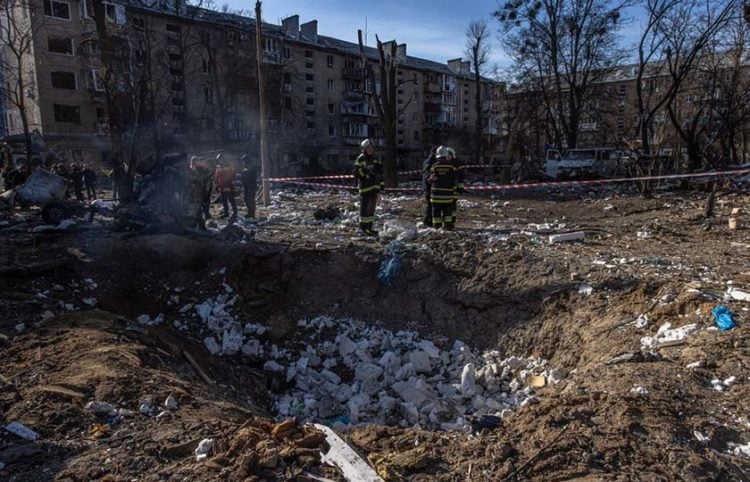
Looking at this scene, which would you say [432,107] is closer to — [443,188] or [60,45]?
[60,45]

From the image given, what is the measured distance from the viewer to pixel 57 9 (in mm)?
30250

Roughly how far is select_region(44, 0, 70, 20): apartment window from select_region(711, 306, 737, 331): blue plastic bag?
36.4 metres

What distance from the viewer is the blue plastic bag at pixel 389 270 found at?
7441mm

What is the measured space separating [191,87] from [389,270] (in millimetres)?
33884

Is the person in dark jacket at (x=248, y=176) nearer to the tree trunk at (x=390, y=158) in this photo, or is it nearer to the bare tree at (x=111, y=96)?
the bare tree at (x=111, y=96)

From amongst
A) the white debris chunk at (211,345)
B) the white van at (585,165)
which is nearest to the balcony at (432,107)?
the white van at (585,165)

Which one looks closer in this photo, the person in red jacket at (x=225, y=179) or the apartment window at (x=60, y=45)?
the person in red jacket at (x=225, y=179)

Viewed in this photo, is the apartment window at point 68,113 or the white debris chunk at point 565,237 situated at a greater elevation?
the apartment window at point 68,113

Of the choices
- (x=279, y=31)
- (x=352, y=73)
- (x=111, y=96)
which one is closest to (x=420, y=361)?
(x=111, y=96)

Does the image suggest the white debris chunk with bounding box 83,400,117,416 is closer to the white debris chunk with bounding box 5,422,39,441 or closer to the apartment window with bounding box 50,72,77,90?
the white debris chunk with bounding box 5,422,39,441

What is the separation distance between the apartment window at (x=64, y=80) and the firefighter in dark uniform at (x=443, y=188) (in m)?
30.2

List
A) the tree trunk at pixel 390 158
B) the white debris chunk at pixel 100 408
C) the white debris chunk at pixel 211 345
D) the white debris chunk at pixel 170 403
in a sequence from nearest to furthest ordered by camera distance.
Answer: the white debris chunk at pixel 100 408 < the white debris chunk at pixel 170 403 < the white debris chunk at pixel 211 345 < the tree trunk at pixel 390 158

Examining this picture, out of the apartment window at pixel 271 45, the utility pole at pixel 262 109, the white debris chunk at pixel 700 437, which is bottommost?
the white debris chunk at pixel 700 437

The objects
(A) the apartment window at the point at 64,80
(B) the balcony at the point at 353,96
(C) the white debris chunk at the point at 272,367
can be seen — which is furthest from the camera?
(B) the balcony at the point at 353,96
